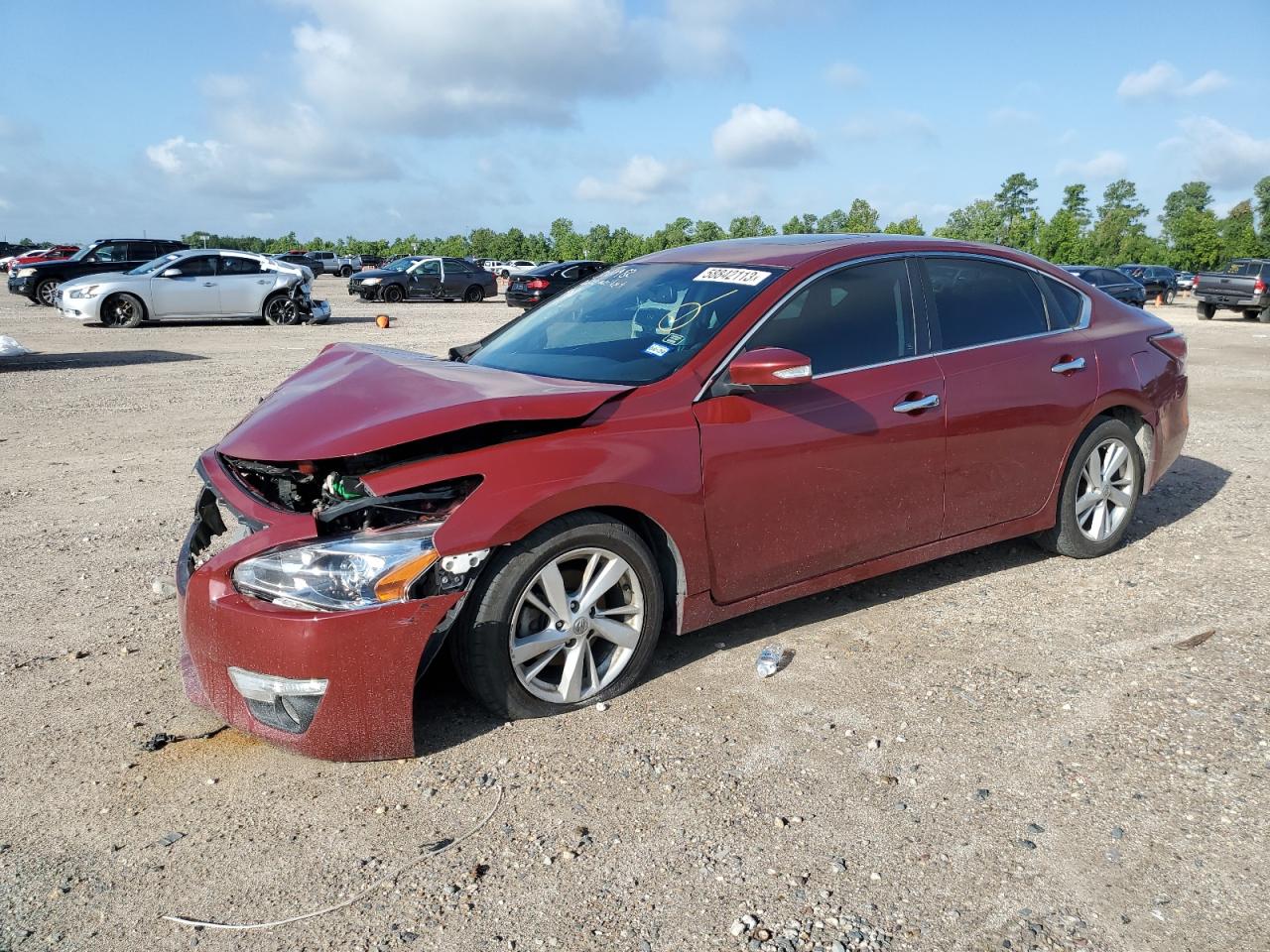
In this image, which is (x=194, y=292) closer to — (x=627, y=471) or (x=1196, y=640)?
(x=627, y=471)

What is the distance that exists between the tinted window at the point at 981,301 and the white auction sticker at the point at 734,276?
0.93 meters

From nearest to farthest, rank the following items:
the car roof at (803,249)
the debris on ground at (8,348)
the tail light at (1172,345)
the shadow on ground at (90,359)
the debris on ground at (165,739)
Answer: the debris on ground at (165,739) < the car roof at (803,249) < the tail light at (1172,345) < the debris on ground at (8,348) < the shadow on ground at (90,359)

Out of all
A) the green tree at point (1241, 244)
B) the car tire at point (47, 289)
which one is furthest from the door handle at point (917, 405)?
the green tree at point (1241, 244)

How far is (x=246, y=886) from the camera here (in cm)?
277

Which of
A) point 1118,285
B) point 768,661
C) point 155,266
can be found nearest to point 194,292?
point 155,266

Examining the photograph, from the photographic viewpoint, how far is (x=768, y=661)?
411 cm

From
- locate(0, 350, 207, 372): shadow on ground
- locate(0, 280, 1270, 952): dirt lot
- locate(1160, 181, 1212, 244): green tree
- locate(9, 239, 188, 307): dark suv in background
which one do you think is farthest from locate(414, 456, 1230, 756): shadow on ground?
locate(1160, 181, 1212, 244): green tree

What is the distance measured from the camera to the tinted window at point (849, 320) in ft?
13.8

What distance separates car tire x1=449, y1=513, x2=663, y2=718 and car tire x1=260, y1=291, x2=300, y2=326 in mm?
19383

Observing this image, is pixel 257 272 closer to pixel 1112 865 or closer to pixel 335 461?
pixel 335 461

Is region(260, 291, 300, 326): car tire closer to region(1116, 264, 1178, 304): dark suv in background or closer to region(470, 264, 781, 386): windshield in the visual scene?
region(470, 264, 781, 386): windshield

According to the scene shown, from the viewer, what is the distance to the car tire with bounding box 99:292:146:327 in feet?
65.0

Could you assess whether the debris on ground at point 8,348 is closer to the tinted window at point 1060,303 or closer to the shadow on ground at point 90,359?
the shadow on ground at point 90,359

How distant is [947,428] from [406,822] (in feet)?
9.15
